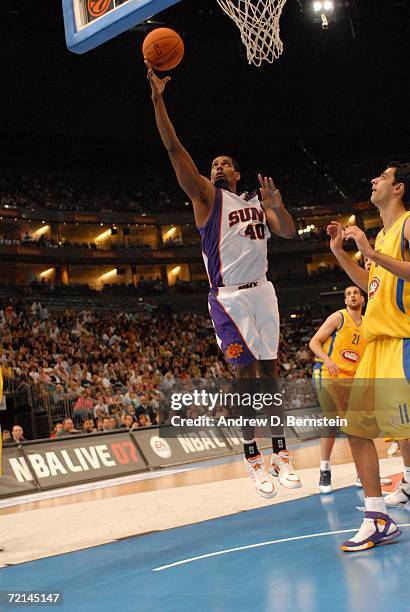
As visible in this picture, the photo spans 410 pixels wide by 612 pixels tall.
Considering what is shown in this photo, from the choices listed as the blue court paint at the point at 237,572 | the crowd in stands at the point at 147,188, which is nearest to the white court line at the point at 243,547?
the blue court paint at the point at 237,572

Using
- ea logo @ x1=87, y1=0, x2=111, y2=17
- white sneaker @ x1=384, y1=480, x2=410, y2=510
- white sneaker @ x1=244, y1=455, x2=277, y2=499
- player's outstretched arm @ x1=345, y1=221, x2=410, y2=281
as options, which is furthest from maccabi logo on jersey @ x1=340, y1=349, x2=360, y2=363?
ea logo @ x1=87, y1=0, x2=111, y2=17

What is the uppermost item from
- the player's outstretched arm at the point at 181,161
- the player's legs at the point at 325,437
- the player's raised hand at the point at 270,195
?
the player's outstretched arm at the point at 181,161

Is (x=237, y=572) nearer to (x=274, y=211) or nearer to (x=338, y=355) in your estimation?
(x=274, y=211)

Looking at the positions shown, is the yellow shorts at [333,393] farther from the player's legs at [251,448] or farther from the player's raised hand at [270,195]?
the player's raised hand at [270,195]

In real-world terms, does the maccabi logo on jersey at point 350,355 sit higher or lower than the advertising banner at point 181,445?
higher

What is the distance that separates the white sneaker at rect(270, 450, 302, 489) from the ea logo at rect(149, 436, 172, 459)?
25.5 feet

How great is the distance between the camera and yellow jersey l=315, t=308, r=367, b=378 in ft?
26.1

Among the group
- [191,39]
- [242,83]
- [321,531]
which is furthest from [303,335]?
[321,531]

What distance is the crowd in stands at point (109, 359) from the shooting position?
15250 millimetres

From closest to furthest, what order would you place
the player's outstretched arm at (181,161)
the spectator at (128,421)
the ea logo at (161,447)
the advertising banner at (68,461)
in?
the player's outstretched arm at (181,161)
the advertising banner at (68,461)
the ea logo at (161,447)
the spectator at (128,421)

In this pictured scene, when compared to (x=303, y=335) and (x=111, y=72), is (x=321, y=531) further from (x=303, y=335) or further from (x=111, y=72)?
(x=303, y=335)

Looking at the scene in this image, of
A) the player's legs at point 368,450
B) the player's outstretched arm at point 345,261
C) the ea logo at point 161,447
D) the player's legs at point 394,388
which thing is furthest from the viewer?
the ea logo at point 161,447

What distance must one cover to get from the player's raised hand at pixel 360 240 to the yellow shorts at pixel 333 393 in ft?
11.3

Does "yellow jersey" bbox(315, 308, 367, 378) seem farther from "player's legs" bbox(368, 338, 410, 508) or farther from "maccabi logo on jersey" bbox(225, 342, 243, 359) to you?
"player's legs" bbox(368, 338, 410, 508)
